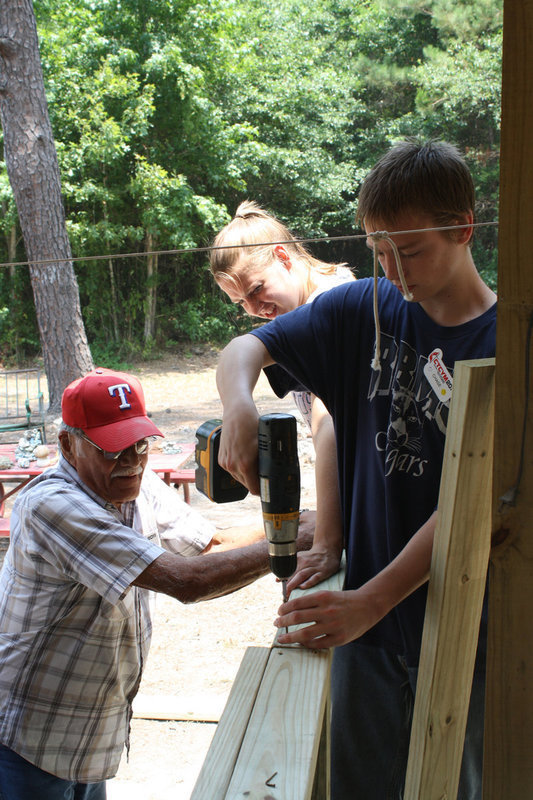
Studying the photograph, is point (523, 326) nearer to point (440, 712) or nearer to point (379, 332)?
point (379, 332)

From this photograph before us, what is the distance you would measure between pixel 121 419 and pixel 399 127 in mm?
19652

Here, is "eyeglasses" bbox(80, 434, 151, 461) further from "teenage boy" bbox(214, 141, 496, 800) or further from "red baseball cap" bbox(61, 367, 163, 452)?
"teenage boy" bbox(214, 141, 496, 800)

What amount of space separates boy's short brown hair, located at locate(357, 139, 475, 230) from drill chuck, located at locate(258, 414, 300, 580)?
1.58 feet

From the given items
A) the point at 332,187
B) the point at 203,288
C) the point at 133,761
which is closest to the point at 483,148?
the point at 332,187

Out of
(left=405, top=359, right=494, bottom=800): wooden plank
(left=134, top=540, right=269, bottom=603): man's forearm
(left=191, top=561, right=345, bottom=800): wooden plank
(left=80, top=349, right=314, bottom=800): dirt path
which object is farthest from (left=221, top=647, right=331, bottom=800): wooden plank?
(left=80, top=349, right=314, bottom=800): dirt path

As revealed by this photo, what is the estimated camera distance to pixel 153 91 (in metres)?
16.5

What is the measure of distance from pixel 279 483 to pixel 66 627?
92cm

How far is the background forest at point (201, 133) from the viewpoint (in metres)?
16.6

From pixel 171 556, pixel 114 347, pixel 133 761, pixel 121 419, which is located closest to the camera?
pixel 171 556

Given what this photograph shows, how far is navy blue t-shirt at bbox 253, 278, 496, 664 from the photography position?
1.44 m

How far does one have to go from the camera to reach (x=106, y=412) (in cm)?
216

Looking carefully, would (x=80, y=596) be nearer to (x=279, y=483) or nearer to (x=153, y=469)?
(x=279, y=483)

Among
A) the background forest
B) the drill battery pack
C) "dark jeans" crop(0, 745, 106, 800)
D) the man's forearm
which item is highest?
the background forest

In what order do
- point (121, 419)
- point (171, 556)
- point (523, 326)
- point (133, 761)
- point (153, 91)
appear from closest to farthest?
point (523, 326) < point (171, 556) < point (121, 419) < point (133, 761) < point (153, 91)
